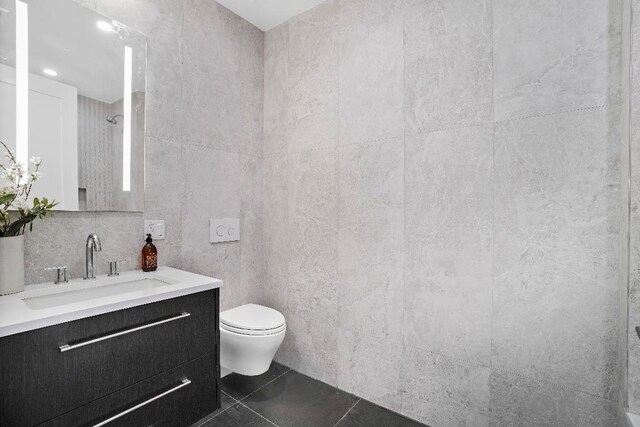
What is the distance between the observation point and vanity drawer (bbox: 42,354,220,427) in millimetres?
1049

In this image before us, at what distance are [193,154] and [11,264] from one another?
3.30ft

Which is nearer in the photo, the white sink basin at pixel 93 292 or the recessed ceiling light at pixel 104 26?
the white sink basin at pixel 93 292

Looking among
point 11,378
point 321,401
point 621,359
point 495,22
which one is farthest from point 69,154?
point 621,359

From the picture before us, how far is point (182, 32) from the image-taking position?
1821 mm

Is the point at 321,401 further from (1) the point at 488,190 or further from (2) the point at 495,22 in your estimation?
(2) the point at 495,22

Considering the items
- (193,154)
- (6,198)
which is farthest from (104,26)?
(6,198)

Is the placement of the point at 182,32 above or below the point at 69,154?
above

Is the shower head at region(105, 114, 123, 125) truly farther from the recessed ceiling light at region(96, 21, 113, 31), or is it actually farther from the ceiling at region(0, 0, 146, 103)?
the recessed ceiling light at region(96, 21, 113, 31)

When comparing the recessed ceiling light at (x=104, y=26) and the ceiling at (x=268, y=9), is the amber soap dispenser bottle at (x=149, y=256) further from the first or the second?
the ceiling at (x=268, y=9)

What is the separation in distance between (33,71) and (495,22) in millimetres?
2102

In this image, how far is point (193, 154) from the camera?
74.1 inches

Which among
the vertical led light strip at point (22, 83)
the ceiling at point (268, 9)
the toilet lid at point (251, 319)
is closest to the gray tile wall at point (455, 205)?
the ceiling at point (268, 9)

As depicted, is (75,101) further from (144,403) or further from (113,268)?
(144,403)

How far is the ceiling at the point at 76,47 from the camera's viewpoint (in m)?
1.30
